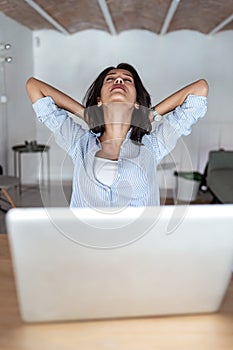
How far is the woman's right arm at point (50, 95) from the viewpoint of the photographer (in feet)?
4.17

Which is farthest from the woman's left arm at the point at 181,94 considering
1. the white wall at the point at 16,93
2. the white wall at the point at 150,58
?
the white wall at the point at 150,58

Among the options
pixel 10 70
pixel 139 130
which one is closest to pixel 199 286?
pixel 139 130

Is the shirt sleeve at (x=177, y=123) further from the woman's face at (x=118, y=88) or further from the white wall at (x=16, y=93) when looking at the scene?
the white wall at (x=16, y=93)

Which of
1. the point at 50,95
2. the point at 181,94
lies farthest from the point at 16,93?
the point at 181,94

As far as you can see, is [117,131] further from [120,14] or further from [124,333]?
[120,14]

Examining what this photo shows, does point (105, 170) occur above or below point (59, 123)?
below

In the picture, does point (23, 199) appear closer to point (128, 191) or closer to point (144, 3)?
point (144, 3)

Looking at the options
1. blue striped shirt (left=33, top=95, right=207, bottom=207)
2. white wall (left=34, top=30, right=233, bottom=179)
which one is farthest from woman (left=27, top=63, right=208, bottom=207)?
white wall (left=34, top=30, right=233, bottom=179)

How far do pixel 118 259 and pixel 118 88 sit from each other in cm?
51

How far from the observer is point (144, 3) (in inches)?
166

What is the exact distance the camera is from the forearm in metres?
1.25

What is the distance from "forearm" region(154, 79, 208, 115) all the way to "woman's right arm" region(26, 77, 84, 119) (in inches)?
10.2

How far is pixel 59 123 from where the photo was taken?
1290 millimetres

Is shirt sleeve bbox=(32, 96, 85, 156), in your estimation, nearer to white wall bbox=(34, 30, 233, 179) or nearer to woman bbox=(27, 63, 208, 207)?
woman bbox=(27, 63, 208, 207)
